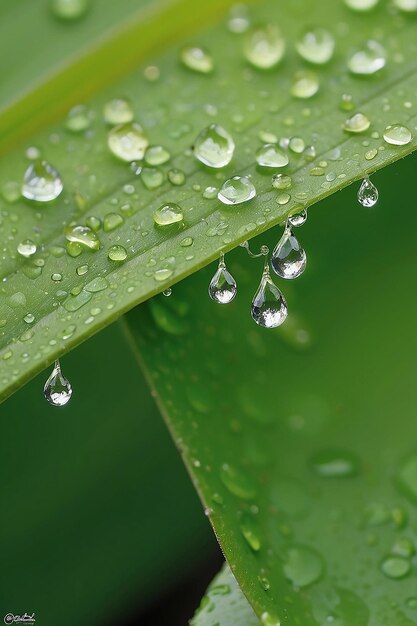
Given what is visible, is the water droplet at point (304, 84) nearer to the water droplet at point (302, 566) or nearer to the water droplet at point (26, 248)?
Answer: the water droplet at point (26, 248)

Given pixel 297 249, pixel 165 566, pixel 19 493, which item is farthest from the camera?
pixel 165 566

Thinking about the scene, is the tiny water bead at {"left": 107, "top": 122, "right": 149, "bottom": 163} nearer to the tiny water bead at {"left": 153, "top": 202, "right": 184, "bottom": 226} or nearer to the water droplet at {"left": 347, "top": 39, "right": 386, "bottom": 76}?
the tiny water bead at {"left": 153, "top": 202, "right": 184, "bottom": 226}

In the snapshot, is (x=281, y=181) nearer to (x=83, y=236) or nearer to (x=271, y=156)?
(x=271, y=156)

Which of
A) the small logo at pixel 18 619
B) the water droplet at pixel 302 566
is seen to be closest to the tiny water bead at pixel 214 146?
the water droplet at pixel 302 566

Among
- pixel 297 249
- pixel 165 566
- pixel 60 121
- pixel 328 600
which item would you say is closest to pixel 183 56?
pixel 60 121

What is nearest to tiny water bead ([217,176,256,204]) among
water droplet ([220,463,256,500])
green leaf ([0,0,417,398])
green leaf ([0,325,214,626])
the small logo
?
green leaf ([0,0,417,398])

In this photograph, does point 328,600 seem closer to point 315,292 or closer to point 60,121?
point 315,292
